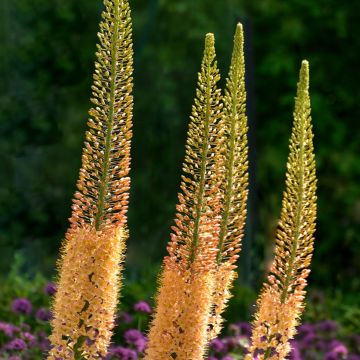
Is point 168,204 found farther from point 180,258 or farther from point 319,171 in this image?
point 180,258

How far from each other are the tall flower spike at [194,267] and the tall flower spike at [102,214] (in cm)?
24

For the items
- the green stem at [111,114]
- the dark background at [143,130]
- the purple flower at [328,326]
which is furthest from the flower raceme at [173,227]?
the dark background at [143,130]

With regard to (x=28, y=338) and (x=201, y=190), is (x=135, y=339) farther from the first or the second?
(x=201, y=190)

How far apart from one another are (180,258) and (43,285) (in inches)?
187

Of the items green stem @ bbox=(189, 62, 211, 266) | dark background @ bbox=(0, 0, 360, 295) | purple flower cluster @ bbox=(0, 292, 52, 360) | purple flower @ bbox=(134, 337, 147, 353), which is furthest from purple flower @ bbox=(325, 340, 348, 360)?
green stem @ bbox=(189, 62, 211, 266)

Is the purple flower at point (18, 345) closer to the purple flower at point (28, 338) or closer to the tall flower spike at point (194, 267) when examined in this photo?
the purple flower at point (28, 338)

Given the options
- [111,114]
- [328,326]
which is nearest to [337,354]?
[328,326]

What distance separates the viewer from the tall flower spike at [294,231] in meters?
4.16

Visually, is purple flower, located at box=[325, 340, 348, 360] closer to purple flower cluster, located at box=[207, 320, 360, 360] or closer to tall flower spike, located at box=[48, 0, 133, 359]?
purple flower cluster, located at box=[207, 320, 360, 360]

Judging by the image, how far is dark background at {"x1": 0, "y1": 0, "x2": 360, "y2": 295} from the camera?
10.2m

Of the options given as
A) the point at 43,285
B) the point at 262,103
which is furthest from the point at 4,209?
the point at 262,103

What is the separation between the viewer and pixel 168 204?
10953mm

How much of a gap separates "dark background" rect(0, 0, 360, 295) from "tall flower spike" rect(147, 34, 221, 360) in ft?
19.1

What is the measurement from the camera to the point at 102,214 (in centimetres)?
422
